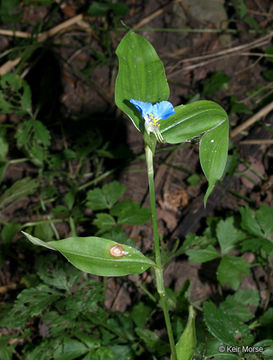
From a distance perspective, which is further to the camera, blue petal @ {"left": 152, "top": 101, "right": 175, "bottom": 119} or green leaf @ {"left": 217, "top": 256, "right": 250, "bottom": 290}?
green leaf @ {"left": 217, "top": 256, "right": 250, "bottom": 290}

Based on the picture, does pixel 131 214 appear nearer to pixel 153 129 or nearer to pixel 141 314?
pixel 141 314

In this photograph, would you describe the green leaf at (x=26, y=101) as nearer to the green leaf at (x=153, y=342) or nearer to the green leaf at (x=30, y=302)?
the green leaf at (x=30, y=302)

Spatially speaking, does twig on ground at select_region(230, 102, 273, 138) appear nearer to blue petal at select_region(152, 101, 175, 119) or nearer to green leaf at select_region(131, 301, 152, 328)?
green leaf at select_region(131, 301, 152, 328)

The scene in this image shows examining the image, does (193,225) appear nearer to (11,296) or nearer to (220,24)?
(11,296)

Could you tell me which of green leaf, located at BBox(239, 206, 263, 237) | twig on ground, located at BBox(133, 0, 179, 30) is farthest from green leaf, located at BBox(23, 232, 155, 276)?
twig on ground, located at BBox(133, 0, 179, 30)

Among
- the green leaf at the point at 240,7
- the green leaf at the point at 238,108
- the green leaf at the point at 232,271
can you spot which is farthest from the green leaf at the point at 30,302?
the green leaf at the point at 240,7

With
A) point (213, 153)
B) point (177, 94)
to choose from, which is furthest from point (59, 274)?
point (177, 94)

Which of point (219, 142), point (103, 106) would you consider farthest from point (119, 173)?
point (219, 142)
